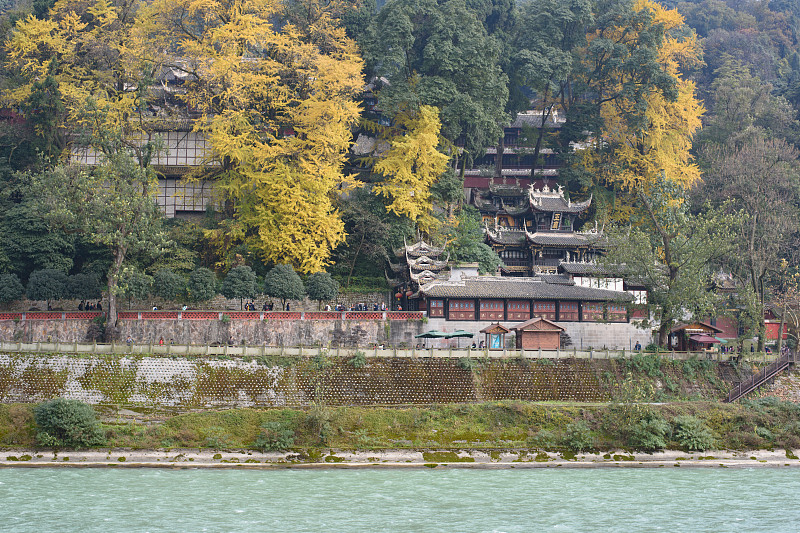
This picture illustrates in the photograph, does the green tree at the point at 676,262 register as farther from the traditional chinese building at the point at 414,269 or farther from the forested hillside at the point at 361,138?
the traditional chinese building at the point at 414,269

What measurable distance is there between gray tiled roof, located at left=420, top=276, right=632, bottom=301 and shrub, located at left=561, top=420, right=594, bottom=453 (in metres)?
14.7

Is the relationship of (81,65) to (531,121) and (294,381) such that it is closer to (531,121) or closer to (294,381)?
(294,381)

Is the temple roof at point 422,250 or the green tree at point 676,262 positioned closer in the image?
the green tree at point 676,262

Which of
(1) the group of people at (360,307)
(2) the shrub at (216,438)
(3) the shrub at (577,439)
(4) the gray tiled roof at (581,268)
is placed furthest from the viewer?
(4) the gray tiled roof at (581,268)

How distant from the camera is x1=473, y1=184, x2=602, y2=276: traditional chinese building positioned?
6450 cm

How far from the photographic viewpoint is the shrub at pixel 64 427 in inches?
1453

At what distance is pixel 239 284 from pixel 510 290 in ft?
55.1

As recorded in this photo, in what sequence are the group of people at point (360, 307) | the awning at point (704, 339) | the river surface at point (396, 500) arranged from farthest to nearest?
the group of people at point (360, 307), the awning at point (704, 339), the river surface at point (396, 500)

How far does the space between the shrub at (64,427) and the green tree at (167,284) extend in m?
15.8

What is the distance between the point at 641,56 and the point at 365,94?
21.9 meters

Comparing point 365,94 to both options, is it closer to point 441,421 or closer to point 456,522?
point 441,421

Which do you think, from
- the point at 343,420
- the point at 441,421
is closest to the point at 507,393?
the point at 441,421

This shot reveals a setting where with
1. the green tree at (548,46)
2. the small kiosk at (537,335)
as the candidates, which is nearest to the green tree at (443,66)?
the green tree at (548,46)

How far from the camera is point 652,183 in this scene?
219 ft
